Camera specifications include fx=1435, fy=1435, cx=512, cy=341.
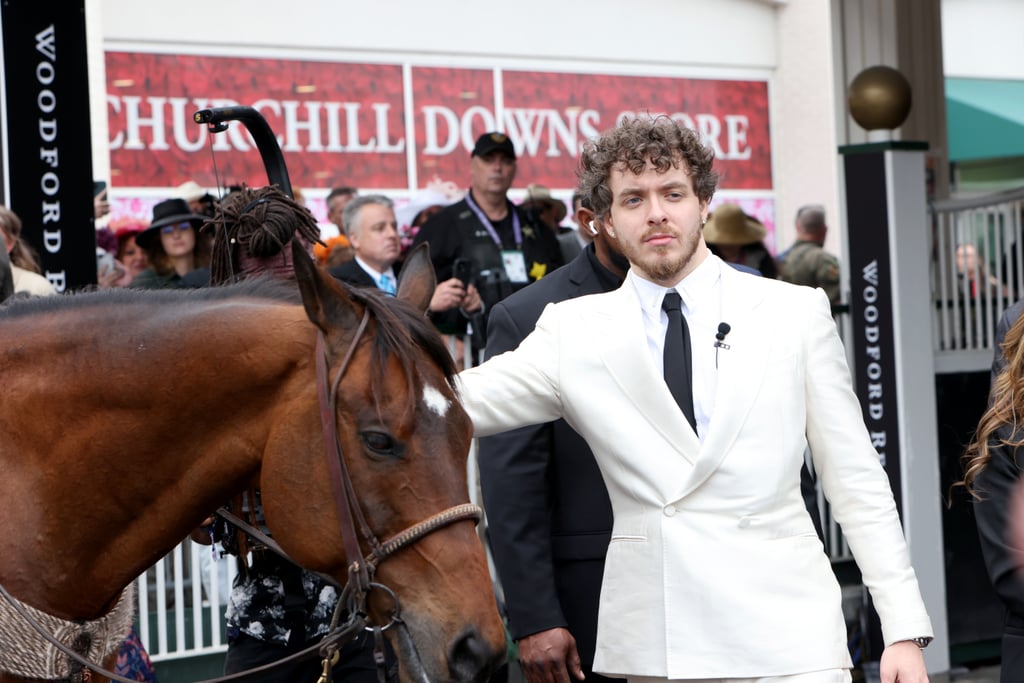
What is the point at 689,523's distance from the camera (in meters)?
3.29

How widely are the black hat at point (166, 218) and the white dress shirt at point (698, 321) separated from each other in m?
4.39

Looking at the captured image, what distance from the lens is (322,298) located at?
2895 millimetres

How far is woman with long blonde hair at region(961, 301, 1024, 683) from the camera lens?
10.8 ft

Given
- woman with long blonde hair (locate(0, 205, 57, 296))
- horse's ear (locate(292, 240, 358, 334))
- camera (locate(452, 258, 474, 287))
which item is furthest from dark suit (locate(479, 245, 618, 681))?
camera (locate(452, 258, 474, 287))

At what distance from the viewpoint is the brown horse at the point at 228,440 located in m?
2.84

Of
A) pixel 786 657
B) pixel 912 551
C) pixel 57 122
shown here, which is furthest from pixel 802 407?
pixel 912 551


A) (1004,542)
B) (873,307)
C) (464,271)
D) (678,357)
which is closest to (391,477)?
(678,357)

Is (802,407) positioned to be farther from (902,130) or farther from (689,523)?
(902,130)

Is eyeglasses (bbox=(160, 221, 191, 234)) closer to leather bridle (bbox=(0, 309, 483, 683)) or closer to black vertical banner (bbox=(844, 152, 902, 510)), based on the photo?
black vertical banner (bbox=(844, 152, 902, 510))

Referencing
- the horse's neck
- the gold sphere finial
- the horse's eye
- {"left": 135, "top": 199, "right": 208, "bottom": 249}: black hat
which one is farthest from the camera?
{"left": 135, "top": 199, "right": 208, "bottom": 249}: black hat

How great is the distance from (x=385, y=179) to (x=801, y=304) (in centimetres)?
1128

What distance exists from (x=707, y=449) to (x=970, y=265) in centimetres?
498

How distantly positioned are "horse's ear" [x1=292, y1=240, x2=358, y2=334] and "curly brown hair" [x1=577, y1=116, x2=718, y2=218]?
89 cm

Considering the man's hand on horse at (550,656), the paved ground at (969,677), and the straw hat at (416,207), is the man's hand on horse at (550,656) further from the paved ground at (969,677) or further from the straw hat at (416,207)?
the straw hat at (416,207)
